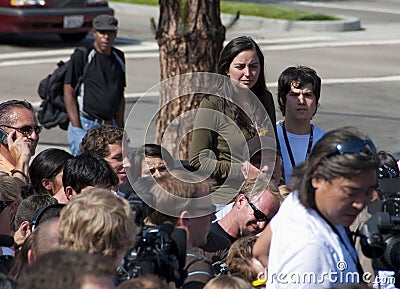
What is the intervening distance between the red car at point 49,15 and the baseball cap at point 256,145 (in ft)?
44.3

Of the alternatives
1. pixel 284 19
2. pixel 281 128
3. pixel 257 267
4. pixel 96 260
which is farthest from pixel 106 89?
pixel 284 19

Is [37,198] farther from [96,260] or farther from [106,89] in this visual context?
[106,89]

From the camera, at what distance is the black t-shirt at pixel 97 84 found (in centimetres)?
923

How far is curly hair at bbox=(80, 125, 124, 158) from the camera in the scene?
604 centimetres

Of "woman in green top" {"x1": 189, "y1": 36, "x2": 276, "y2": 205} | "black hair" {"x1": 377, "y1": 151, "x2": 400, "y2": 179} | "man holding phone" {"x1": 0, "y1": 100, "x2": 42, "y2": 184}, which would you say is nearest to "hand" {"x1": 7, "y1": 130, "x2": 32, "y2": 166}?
"man holding phone" {"x1": 0, "y1": 100, "x2": 42, "y2": 184}

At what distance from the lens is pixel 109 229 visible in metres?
3.58

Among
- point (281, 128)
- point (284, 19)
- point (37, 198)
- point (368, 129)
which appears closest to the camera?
point (37, 198)

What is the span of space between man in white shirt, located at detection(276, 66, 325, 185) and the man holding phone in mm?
1723

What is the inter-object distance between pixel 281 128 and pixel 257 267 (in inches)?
82.3

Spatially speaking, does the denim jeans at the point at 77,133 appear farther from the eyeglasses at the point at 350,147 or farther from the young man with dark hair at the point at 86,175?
the eyeglasses at the point at 350,147

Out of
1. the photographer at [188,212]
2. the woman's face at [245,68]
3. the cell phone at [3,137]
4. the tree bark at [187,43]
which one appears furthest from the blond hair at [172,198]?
the tree bark at [187,43]

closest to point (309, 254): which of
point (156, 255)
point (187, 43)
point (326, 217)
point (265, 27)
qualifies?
point (326, 217)

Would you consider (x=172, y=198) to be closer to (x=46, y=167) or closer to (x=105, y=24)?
(x=46, y=167)

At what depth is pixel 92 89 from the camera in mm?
9281
